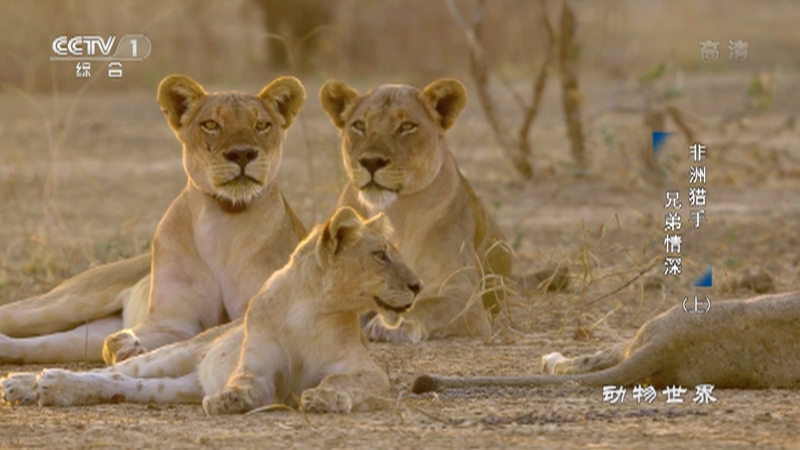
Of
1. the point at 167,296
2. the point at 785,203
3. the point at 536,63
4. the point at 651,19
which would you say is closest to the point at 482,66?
the point at 785,203

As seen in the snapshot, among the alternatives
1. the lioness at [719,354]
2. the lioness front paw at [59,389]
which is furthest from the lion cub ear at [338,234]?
the lioness front paw at [59,389]

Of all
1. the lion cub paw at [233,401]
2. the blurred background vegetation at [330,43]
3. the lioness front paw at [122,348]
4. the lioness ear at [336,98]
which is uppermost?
the blurred background vegetation at [330,43]

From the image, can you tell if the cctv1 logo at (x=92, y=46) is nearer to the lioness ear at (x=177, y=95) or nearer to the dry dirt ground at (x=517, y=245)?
the dry dirt ground at (x=517, y=245)

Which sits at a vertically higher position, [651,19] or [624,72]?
[651,19]

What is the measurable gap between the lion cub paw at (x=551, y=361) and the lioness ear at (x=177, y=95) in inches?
64.4

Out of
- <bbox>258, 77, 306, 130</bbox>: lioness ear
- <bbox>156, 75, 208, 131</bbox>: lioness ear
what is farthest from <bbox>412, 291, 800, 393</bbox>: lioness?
<bbox>156, 75, 208, 131</bbox>: lioness ear

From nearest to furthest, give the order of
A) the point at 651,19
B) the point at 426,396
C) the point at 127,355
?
the point at 426,396, the point at 127,355, the point at 651,19

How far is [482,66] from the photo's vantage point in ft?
35.0

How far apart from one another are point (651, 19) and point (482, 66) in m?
16.7

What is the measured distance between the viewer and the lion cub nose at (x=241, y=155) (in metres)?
5.68

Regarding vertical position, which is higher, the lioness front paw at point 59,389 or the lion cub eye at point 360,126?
the lion cub eye at point 360,126

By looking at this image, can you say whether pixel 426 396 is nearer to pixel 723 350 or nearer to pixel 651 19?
pixel 723 350

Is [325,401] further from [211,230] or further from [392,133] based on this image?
[392,133]

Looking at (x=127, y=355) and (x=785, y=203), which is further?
(x=785, y=203)
